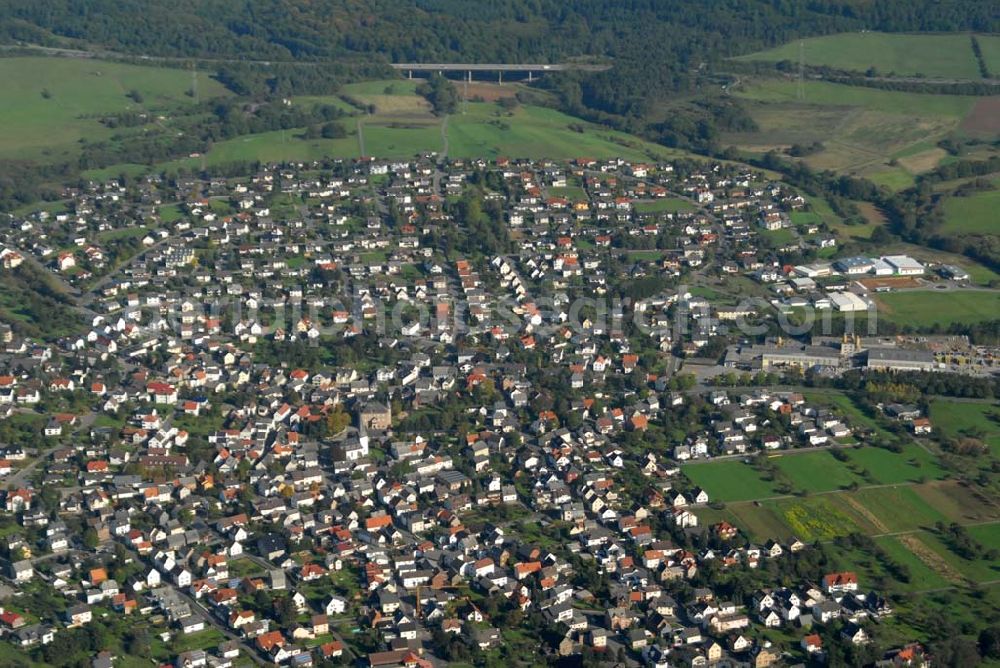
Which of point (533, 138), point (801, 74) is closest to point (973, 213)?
point (533, 138)

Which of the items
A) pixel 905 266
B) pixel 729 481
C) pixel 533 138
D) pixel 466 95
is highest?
pixel 466 95

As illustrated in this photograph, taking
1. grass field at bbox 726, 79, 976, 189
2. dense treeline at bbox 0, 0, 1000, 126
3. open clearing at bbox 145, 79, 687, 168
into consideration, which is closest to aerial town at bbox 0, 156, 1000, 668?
open clearing at bbox 145, 79, 687, 168

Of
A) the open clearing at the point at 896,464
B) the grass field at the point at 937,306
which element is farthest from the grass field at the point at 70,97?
Result: the open clearing at the point at 896,464

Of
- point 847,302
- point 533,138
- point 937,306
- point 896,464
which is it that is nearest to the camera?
point 896,464

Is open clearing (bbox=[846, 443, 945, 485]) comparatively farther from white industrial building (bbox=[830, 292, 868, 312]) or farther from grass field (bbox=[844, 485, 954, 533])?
white industrial building (bbox=[830, 292, 868, 312])

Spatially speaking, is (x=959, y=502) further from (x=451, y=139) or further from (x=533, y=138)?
(x=451, y=139)

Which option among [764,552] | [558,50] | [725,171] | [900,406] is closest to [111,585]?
[764,552]

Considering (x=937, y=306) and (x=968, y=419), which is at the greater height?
(x=937, y=306)

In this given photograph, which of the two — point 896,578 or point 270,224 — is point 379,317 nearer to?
point 270,224

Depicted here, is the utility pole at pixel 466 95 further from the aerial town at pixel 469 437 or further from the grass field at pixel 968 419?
the grass field at pixel 968 419
